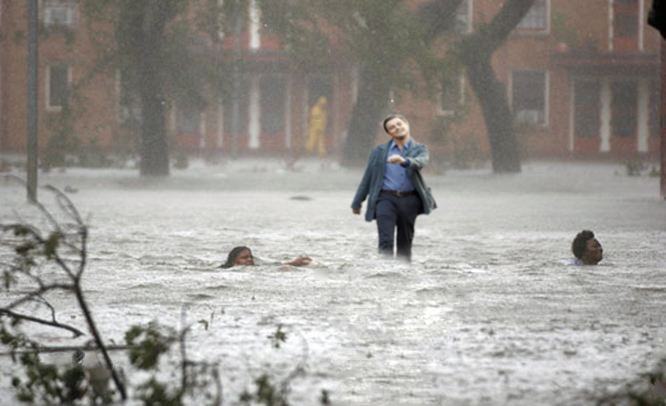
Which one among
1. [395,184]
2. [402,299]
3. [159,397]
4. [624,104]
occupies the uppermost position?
[624,104]

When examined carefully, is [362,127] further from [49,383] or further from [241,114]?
[49,383]

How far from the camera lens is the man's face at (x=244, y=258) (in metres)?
11.5

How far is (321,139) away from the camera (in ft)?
151

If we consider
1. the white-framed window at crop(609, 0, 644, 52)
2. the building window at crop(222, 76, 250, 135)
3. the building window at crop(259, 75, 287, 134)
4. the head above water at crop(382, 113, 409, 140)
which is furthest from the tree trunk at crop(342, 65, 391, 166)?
the head above water at crop(382, 113, 409, 140)

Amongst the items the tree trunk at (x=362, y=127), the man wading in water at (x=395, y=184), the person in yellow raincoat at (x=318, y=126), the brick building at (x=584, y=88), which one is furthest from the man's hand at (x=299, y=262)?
the brick building at (x=584, y=88)

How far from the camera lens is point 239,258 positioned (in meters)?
11.5

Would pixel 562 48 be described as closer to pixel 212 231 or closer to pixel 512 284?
pixel 212 231

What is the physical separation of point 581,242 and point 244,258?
295cm

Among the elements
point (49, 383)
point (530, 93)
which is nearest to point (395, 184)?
point (49, 383)

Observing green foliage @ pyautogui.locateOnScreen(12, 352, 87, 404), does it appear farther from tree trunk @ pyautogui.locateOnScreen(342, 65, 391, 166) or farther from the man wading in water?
tree trunk @ pyautogui.locateOnScreen(342, 65, 391, 166)

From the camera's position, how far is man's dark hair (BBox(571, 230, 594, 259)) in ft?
37.5

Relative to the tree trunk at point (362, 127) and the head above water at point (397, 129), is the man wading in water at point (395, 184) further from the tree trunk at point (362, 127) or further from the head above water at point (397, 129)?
the tree trunk at point (362, 127)

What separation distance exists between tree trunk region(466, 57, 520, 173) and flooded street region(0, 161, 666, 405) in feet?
40.6

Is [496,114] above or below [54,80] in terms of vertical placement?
below
